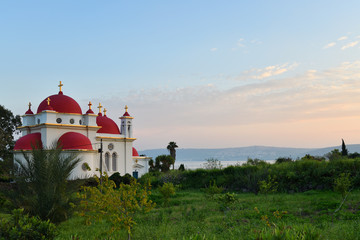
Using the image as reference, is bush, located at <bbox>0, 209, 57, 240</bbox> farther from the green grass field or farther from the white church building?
the white church building

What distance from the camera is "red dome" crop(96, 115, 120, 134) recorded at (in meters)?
36.4

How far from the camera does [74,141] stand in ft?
96.4

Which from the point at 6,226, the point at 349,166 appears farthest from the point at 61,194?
the point at 349,166

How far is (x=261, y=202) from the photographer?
15125mm

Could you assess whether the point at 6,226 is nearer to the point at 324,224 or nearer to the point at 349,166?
the point at 324,224

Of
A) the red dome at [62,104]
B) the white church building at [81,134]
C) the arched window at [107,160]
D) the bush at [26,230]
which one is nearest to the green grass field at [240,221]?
the bush at [26,230]

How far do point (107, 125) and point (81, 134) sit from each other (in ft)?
20.3

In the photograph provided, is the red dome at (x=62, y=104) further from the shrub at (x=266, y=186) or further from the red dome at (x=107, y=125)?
the shrub at (x=266, y=186)

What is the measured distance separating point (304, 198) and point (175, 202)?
6396mm

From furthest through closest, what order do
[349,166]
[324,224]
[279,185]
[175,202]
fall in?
[279,185]
[349,166]
[175,202]
[324,224]

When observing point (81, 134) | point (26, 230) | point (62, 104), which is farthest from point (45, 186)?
point (62, 104)

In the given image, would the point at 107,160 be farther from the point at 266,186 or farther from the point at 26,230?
the point at 26,230

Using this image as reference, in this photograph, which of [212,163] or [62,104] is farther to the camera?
[62,104]

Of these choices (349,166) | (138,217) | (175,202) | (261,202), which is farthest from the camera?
(349,166)
